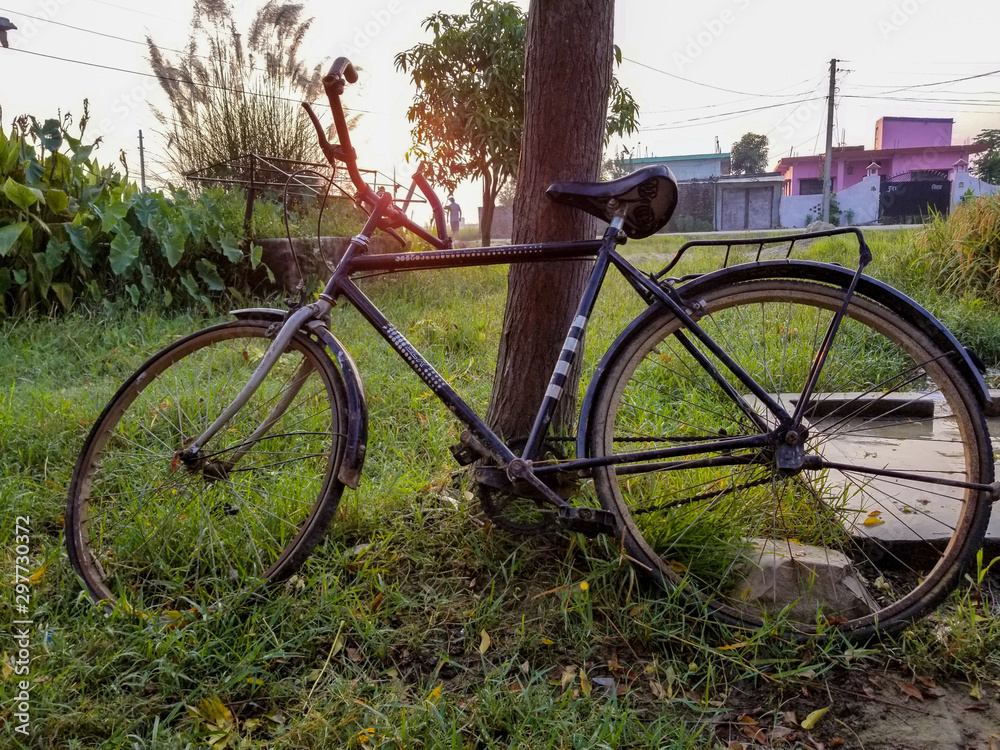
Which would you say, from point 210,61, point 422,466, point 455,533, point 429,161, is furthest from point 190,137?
point 455,533

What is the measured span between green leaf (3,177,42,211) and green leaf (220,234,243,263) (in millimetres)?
1292

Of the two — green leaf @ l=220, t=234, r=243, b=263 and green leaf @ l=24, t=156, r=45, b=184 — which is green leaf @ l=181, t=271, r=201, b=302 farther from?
green leaf @ l=24, t=156, r=45, b=184

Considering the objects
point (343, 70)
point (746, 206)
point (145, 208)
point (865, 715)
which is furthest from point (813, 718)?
point (746, 206)

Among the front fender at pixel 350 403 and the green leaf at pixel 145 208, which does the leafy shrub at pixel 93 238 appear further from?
the front fender at pixel 350 403

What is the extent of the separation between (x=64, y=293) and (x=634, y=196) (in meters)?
4.37

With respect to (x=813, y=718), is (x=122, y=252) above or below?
above

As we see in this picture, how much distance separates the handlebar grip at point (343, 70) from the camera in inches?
67.9

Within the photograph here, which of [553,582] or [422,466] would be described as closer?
[553,582]

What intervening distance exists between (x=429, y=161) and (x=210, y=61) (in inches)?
125

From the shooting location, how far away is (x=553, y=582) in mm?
1945

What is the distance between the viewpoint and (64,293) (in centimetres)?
461

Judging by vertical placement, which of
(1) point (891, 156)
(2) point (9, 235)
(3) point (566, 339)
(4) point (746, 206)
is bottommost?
(3) point (566, 339)

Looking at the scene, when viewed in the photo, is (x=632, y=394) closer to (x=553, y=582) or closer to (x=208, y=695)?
(x=553, y=582)

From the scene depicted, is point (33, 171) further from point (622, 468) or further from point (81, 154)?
point (622, 468)
